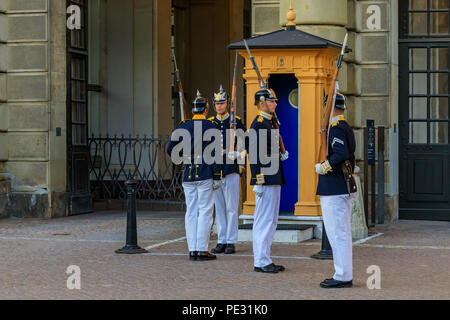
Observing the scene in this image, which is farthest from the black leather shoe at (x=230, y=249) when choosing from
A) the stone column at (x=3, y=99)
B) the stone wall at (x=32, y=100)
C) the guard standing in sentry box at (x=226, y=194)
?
the stone column at (x=3, y=99)

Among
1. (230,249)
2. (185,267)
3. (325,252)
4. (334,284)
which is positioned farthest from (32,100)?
(334,284)

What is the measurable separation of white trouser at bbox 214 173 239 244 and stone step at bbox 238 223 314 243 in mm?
900

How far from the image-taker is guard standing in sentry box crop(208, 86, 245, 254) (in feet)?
37.9

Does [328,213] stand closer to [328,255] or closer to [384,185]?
[328,255]

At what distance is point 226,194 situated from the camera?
1177cm

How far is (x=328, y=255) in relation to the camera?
36.1ft

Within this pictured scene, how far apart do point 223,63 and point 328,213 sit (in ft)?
54.5

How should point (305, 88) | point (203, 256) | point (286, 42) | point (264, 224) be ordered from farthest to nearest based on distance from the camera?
point (305, 88) → point (286, 42) → point (203, 256) → point (264, 224)

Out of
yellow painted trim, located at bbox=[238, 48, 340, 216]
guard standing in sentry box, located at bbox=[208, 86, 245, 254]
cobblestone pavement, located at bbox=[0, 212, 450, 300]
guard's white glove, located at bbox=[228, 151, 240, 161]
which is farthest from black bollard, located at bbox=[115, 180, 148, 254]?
yellow painted trim, located at bbox=[238, 48, 340, 216]

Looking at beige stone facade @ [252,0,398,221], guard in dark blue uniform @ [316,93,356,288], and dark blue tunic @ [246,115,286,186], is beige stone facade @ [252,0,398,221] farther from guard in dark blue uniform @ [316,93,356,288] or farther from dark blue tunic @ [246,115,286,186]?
guard in dark blue uniform @ [316,93,356,288]

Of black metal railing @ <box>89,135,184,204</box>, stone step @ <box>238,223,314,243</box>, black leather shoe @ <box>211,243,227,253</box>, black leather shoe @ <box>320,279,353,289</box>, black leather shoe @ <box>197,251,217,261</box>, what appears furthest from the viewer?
black metal railing @ <box>89,135,184,204</box>

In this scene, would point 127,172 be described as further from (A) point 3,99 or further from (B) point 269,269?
(B) point 269,269

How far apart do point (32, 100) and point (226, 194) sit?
5994 mm
